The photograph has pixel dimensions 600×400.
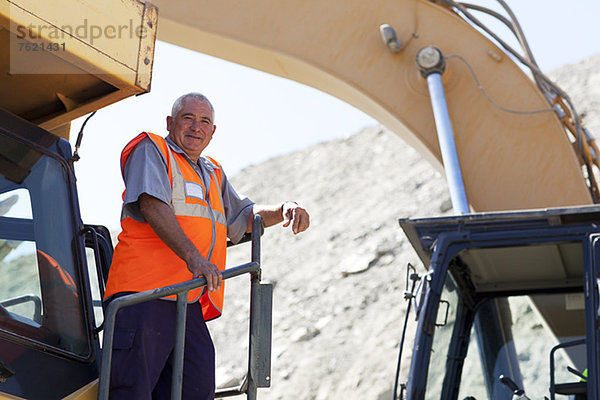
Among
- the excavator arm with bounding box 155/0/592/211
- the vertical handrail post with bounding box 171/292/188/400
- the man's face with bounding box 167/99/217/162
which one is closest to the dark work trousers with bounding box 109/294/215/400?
the vertical handrail post with bounding box 171/292/188/400

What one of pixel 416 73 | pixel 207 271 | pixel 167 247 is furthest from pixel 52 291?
pixel 416 73

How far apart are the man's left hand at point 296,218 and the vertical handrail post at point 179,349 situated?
74cm

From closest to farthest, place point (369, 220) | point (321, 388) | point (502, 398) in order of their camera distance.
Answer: point (502, 398) < point (321, 388) < point (369, 220)

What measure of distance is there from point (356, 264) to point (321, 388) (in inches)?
162

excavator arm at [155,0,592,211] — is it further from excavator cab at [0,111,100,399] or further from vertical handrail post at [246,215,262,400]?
vertical handrail post at [246,215,262,400]

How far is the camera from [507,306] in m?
3.94

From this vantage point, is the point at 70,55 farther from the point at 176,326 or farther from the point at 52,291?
the point at 176,326

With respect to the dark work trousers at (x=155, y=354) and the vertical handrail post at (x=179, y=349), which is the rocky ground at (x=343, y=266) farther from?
the vertical handrail post at (x=179, y=349)

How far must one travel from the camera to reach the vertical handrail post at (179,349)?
216 centimetres

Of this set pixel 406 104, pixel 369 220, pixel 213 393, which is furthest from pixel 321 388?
pixel 213 393

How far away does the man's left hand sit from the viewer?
2881 mm

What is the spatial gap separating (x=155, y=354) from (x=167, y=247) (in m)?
0.37

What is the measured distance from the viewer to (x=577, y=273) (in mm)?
3787

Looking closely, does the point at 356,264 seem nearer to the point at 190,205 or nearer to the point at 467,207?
the point at 467,207
